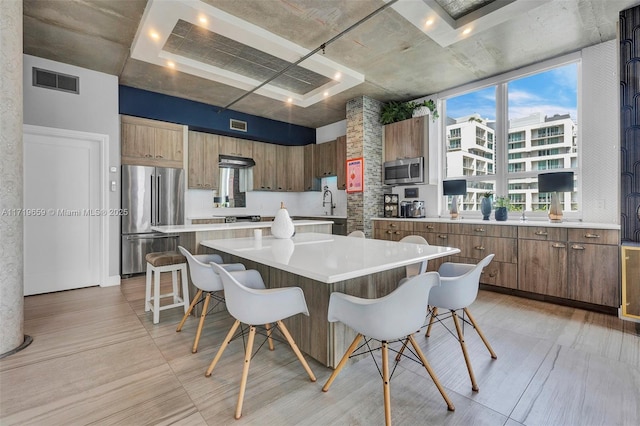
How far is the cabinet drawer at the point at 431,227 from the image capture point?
4234 millimetres

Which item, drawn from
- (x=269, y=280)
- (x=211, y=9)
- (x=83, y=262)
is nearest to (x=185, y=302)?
(x=269, y=280)

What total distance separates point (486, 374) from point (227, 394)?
5.38 feet

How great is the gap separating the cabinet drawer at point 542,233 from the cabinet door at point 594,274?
0.13 metres

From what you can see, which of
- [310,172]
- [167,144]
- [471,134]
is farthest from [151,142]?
[471,134]

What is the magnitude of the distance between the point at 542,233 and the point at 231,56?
431cm

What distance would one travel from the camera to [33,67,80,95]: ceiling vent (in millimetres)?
3730

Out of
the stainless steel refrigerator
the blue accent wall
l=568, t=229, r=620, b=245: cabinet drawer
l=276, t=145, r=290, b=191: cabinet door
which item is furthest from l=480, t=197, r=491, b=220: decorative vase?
the stainless steel refrigerator

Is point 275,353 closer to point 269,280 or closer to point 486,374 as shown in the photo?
point 269,280

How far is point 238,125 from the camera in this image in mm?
5938

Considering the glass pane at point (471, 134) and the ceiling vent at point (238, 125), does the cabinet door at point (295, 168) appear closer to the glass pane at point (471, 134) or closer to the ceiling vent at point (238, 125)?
the ceiling vent at point (238, 125)

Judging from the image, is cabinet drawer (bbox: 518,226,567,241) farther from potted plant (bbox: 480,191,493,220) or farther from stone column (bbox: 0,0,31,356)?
stone column (bbox: 0,0,31,356)

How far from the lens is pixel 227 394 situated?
1736mm

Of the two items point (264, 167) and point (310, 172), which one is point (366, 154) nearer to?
point (310, 172)

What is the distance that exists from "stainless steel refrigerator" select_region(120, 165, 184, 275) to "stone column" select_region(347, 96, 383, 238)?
118 inches
